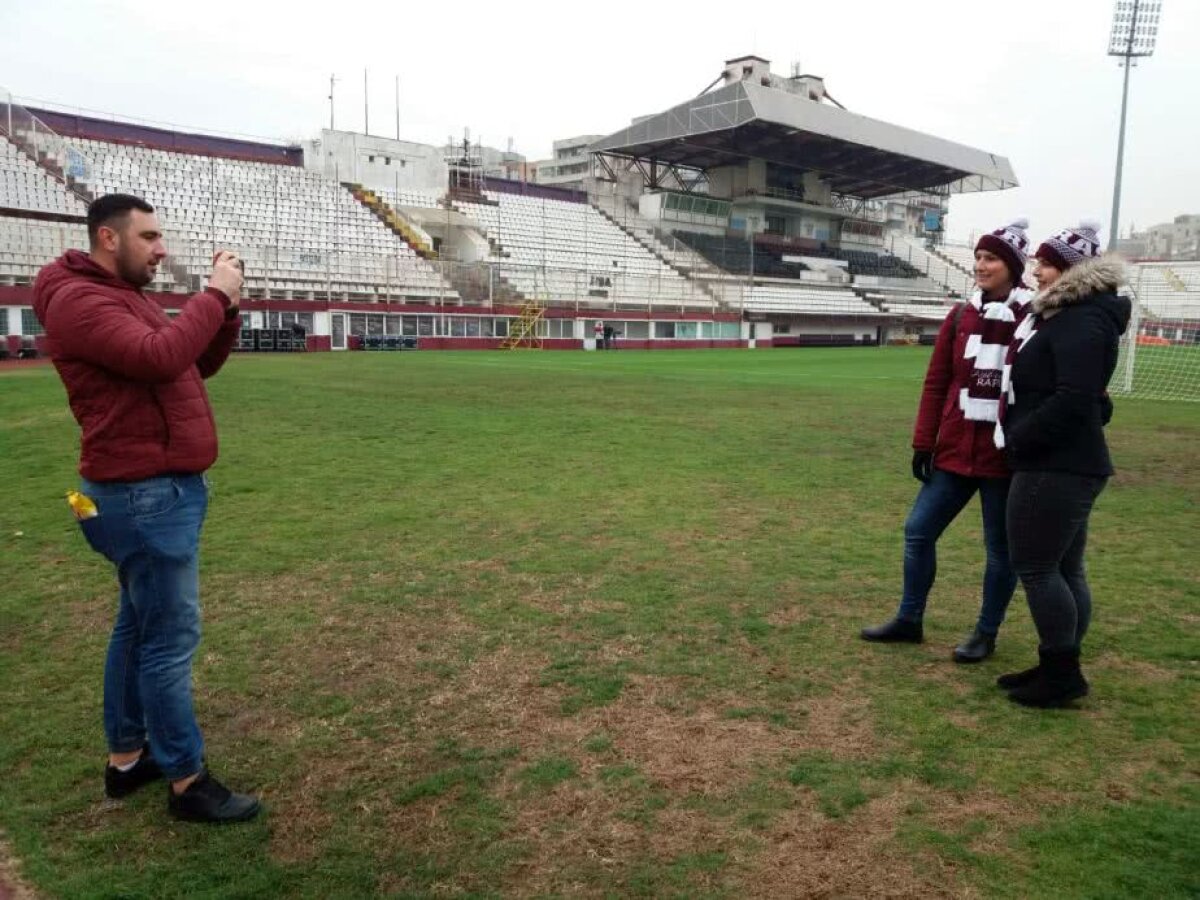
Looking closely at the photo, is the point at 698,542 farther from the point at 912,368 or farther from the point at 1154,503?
the point at 912,368

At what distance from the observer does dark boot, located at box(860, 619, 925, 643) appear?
4.41 metres

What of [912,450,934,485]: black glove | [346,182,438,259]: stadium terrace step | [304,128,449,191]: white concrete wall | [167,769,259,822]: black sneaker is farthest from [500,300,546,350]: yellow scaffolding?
[167,769,259,822]: black sneaker

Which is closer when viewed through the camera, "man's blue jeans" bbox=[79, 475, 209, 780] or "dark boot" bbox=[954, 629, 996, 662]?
"man's blue jeans" bbox=[79, 475, 209, 780]

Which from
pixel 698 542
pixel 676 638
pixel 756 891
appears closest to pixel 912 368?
pixel 698 542

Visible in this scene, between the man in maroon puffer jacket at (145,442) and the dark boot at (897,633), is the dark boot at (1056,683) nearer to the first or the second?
the dark boot at (897,633)

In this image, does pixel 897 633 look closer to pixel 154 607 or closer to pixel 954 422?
pixel 954 422

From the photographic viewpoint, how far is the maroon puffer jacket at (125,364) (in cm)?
257

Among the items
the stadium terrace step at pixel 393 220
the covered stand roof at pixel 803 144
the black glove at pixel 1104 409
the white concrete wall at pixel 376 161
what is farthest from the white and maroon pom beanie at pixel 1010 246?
the covered stand roof at pixel 803 144

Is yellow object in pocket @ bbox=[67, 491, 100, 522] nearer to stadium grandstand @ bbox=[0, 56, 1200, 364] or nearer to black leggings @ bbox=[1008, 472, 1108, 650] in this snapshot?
black leggings @ bbox=[1008, 472, 1108, 650]

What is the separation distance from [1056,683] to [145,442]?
3.60 metres

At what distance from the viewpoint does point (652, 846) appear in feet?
8.83

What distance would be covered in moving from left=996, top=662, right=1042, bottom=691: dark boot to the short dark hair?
3821 mm

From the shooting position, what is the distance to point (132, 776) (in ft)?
10.0

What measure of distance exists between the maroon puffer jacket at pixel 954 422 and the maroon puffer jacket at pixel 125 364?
3.03 m
